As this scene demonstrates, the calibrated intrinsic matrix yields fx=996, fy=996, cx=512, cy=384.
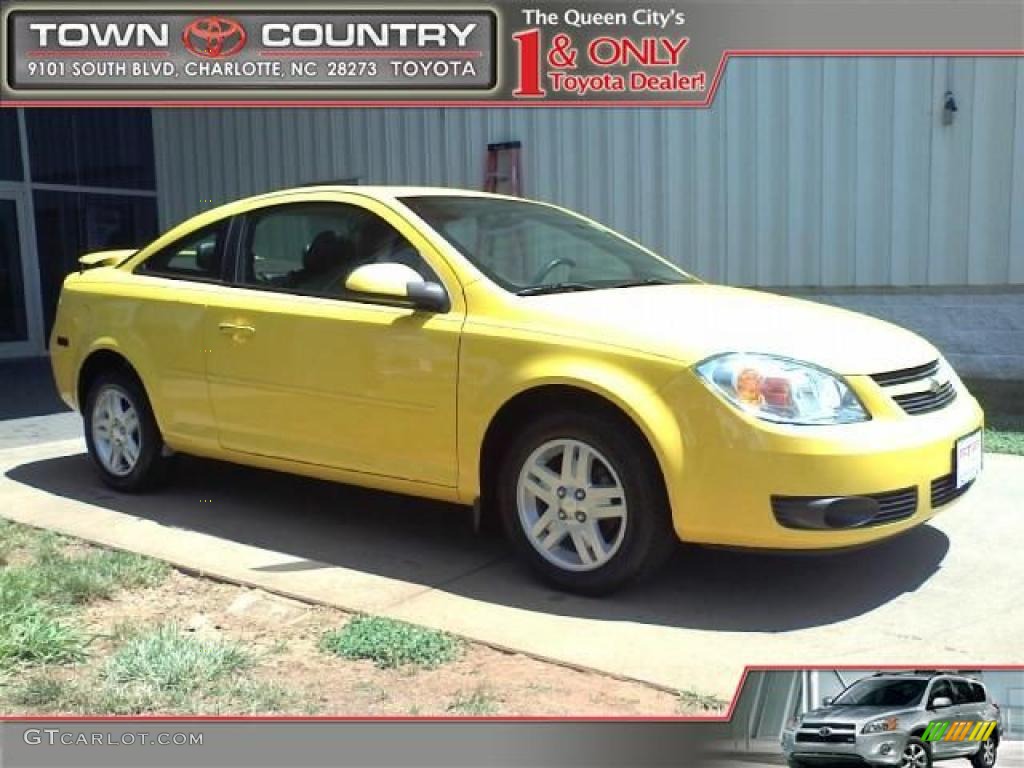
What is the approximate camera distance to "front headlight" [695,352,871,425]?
3.27 meters

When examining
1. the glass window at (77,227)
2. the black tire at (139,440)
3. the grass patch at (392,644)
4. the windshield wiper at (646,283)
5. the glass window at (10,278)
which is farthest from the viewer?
the glass window at (77,227)

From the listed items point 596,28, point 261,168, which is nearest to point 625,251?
point 596,28

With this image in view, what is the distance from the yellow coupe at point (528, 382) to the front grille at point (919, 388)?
13 millimetres

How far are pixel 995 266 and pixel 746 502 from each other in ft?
18.5

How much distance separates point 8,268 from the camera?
38.6 feet

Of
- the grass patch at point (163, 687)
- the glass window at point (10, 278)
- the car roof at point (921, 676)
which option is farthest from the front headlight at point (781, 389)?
the glass window at point (10, 278)

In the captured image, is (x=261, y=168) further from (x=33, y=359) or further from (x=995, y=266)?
(x=995, y=266)

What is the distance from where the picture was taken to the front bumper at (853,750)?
8.30 ft

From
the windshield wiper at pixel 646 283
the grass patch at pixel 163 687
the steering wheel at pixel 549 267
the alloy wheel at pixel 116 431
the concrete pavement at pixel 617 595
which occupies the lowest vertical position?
the concrete pavement at pixel 617 595

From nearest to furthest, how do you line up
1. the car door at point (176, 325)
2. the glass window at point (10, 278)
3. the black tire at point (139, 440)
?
1. the car door at point (176, 325)
2. the black tire at point (139, 440)
3. the glass window at point (10, 278)

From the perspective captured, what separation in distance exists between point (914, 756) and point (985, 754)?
0.19 metres

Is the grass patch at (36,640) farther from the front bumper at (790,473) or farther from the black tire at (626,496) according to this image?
the front bumper at (790,473)

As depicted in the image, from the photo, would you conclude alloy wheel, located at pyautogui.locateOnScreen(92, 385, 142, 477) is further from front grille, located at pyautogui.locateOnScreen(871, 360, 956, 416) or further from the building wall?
the building wall

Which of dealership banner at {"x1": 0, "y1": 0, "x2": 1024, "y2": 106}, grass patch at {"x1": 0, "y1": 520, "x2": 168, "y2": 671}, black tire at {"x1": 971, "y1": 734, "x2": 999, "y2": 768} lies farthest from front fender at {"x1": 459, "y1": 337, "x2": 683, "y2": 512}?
dealership banner at {"x1": 0, "y1": 0, "x2": 1024, "y2": 106}
